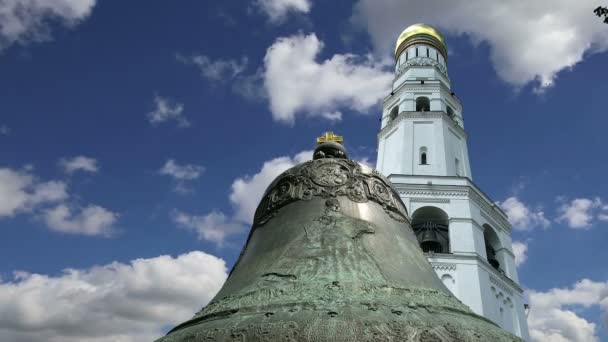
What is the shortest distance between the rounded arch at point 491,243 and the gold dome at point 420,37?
43.7 feet

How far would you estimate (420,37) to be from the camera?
32594 mm

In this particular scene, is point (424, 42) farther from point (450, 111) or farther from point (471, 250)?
point (471, 250)

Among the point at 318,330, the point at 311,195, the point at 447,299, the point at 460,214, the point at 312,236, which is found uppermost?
the point at 460,214

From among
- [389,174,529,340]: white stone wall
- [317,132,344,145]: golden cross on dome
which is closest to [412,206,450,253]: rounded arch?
[389,174,529,340]: white stone wall

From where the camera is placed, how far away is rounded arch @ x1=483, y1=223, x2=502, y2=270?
78.8 feet

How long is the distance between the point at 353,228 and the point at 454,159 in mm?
23372

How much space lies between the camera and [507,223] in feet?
82.5

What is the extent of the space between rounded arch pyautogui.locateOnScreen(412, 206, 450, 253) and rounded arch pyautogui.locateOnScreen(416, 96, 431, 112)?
24.3 feet

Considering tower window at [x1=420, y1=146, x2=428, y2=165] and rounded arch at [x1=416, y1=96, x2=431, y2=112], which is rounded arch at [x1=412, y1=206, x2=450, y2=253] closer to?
tower window at [x1=420, y1=146, x2=428, y2=165]

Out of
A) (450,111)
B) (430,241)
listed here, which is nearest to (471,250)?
(430,241)

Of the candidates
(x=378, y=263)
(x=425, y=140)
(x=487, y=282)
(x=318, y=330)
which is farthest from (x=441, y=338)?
(x=425, y=140)

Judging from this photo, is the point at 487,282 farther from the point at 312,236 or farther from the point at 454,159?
the point at 312,236

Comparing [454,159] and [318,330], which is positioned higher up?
[454,159]

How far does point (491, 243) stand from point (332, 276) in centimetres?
2370
